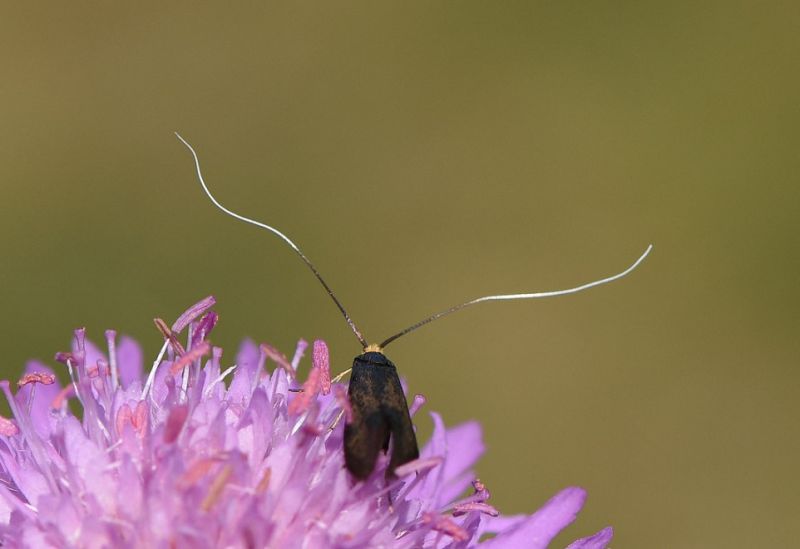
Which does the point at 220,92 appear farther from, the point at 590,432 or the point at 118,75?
the point at 590,432

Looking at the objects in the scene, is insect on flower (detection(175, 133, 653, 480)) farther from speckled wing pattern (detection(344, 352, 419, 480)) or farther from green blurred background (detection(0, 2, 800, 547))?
green blurred background (detection(0, 2, 800, 547))

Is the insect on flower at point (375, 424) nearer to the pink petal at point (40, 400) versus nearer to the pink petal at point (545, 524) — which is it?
the pink petal at point (545, 524)

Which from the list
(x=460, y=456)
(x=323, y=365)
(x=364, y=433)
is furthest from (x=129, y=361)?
(x=364, y=433)

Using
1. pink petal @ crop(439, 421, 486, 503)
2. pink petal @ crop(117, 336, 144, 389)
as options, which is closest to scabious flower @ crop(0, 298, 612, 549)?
pink petal @ crop(439, 421, 486, 503)

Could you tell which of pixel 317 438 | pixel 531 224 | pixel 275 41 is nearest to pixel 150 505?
pixel 317 438

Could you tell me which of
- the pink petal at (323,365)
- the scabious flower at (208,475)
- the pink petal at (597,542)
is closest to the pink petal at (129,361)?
the scabious flower at (208,475)
